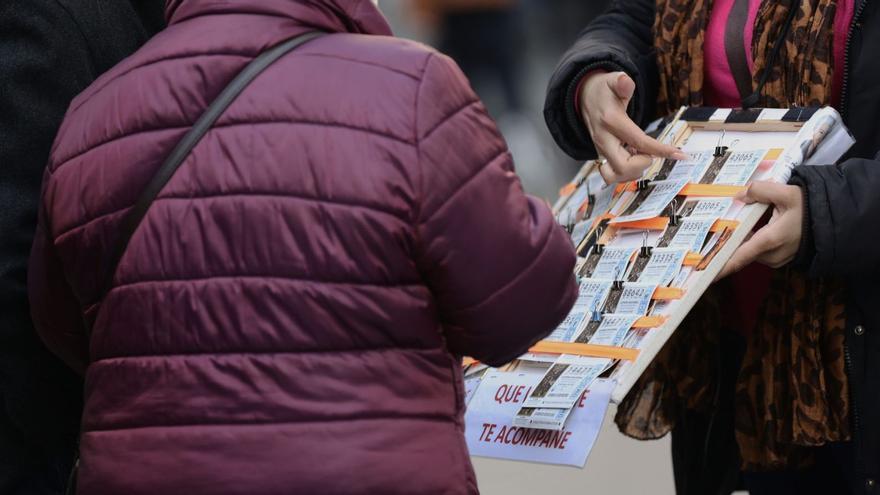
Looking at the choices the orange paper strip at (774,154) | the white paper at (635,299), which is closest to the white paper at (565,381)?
the white paper at (635,299)

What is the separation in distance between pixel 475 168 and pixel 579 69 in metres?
0.84

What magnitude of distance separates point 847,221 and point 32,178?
135 centimetres

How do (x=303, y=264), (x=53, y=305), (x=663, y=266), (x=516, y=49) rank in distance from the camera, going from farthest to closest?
(x=516, y=49), (x=663, y=266), (x=53, y=305), (x=303, y=264)

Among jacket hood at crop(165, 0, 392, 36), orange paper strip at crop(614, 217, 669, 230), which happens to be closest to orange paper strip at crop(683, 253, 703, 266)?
orange paper strip at crop(614, 217, 669, 230)

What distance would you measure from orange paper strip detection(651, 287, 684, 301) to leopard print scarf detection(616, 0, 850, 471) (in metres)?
0.28

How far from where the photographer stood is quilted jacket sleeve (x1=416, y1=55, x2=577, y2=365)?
162cm

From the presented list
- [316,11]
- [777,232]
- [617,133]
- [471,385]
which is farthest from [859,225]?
[316,11]

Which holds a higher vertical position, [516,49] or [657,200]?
[657,200]

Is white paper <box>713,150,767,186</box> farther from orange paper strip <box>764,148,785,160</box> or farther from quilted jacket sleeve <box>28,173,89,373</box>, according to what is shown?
quilted jacket sleeve <box>28,173,89,373</box>

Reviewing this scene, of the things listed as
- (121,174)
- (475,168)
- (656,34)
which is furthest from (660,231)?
(121,174)

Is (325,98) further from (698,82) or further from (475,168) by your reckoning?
(698,82)

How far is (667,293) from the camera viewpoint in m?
2.08

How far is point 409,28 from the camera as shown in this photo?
7.18 m

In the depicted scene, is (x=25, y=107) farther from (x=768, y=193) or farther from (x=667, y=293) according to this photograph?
(x=768, y=193)
